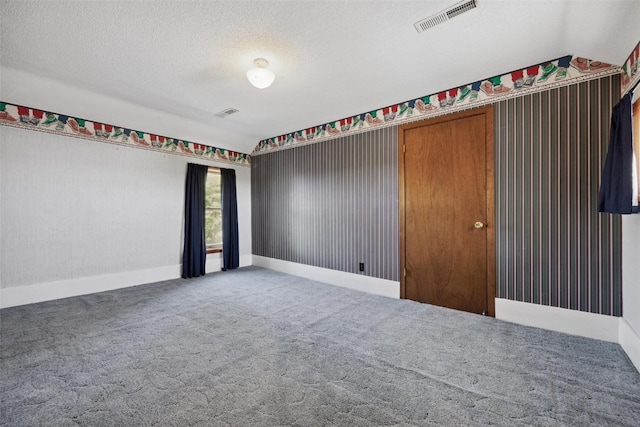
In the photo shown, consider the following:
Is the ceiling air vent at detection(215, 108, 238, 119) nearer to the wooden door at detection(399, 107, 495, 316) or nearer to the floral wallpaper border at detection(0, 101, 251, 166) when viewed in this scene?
the floral wallpaper border at detection(0, 101, 251, 166)

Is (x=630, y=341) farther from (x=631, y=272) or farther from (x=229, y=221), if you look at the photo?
(x=229, y=221)

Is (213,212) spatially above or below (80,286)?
above

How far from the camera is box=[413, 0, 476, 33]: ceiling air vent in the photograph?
1.91 metres

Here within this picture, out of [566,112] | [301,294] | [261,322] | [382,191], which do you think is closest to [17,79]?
[261,322]

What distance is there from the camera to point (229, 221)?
209 inches

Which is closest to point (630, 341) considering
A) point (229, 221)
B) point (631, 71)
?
point (631, 71)

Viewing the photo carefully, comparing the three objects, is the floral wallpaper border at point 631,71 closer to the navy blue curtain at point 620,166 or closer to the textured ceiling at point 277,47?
the textured ceiling at point 277,47

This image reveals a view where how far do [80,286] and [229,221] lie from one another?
90.8 inches

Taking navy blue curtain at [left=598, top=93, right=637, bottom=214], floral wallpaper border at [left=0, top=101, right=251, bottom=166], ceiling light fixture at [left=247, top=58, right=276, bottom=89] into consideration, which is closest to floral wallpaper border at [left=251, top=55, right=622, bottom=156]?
navy blue curtain at [left=598, top=93, right=637, bottom=214]

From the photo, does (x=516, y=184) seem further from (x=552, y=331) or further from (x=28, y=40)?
(x=28, y=40)

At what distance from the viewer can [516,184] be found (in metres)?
2.84

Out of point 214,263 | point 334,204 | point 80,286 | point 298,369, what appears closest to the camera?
point 298,369

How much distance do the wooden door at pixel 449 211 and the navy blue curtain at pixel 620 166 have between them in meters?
0.94

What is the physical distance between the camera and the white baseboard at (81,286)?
3273 mm
